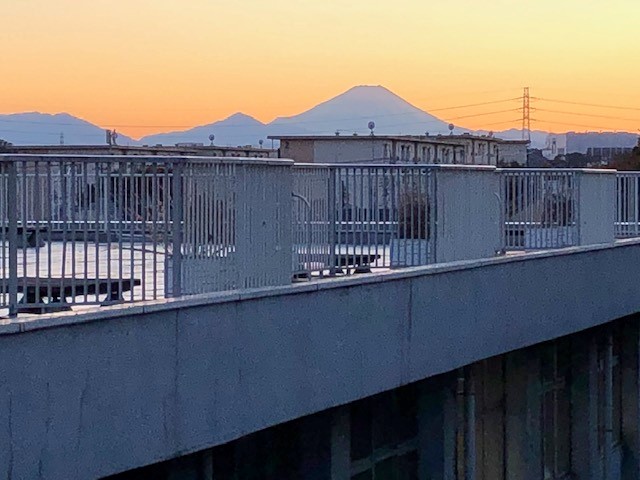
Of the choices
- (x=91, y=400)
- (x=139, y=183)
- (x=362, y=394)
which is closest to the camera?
(x=91, y=400)

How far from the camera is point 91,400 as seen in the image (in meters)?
9.54

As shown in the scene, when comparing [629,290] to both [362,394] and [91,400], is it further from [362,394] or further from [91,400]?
[91,400]

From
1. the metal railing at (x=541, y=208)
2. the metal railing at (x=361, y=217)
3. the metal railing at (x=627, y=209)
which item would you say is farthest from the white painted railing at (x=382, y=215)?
the metal railing at (x=627, y=209)

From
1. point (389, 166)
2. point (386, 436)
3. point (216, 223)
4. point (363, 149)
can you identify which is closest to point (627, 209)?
point (386, 436)

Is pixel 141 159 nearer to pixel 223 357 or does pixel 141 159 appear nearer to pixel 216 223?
pixel 216 223

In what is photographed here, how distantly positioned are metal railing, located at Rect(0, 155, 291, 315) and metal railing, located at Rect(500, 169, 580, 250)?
8397mm

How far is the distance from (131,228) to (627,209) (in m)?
17.1

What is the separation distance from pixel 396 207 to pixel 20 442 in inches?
273

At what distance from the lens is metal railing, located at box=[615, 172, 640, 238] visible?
2578cm

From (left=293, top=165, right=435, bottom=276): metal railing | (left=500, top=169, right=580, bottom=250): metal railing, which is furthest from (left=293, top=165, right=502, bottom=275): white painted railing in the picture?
(left=500, top=169, right=580, bottom=250): metal railing

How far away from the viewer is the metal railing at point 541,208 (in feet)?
66.2

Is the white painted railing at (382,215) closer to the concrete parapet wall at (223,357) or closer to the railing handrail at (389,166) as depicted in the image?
the railing handrail at (389,166)

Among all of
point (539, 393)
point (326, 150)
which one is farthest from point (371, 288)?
point (326, 150)

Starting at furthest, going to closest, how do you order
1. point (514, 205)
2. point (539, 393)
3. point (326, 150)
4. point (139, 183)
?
point (326, 150) < point (539, 393) < point (514, 205) < point (139, 183)
